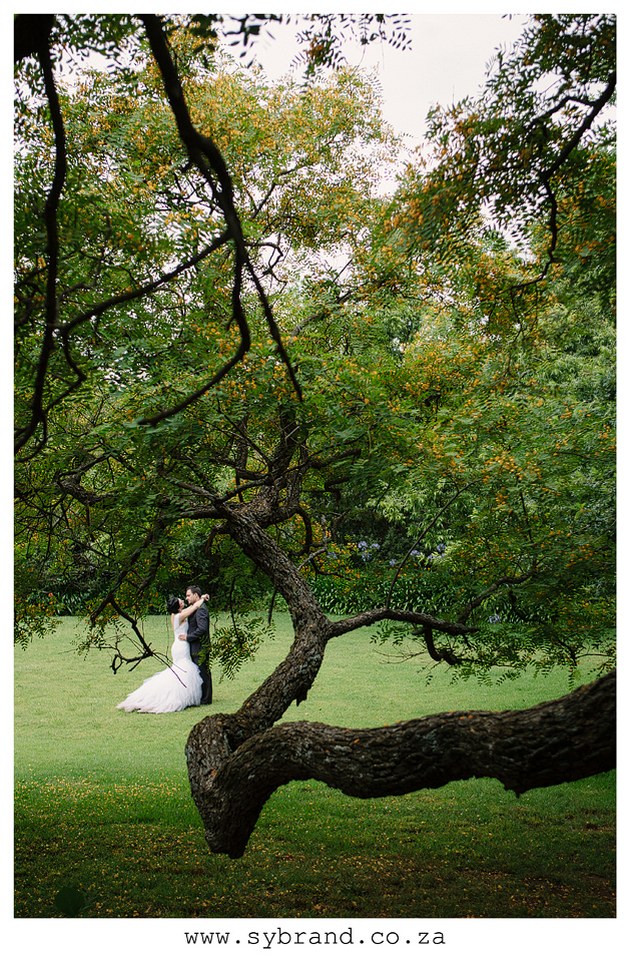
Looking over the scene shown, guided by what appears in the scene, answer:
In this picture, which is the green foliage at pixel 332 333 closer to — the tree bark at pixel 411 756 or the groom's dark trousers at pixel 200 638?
the tree bark at pixel 411 756

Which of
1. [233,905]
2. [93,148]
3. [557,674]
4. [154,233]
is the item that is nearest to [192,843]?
[233,905]

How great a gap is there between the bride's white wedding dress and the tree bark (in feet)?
12.2

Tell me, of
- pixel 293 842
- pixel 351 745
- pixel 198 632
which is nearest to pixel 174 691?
pixel 198 632

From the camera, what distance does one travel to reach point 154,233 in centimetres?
294

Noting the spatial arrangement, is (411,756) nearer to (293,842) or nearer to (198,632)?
(293,842)

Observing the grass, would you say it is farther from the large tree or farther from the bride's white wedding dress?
the large tree

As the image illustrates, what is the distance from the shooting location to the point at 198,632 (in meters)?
6.06

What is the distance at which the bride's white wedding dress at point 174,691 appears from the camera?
6324 mm
